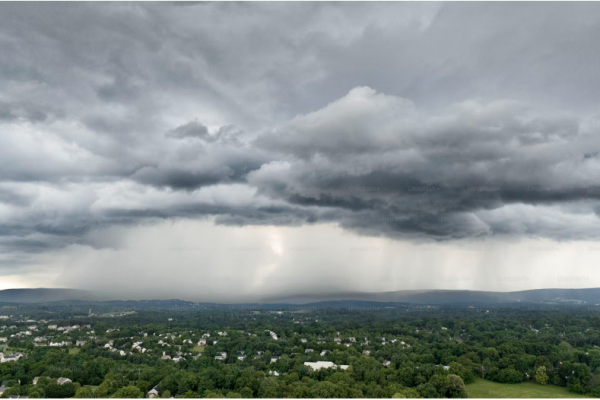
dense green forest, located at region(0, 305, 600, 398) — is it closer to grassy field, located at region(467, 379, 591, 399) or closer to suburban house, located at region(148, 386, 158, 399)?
suburban house, located at region(148, 386, 158, 399)

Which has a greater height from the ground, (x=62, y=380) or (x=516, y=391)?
(x=62, y=380)

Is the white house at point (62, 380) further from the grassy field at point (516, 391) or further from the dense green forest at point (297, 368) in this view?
the grassy field at point (516, 391)

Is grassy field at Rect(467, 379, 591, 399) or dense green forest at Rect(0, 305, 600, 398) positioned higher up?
dense green forest at Rect(0, 305, 600, 398)

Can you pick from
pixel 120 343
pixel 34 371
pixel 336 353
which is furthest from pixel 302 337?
pixel 34 371

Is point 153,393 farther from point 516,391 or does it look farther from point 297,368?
point 516,391

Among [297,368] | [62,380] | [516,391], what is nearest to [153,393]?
[62,380]

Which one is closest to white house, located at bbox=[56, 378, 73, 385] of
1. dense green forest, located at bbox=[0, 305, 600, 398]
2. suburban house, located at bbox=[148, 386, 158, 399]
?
dense green forest, located at bbox=[0, 305, 600, 398]

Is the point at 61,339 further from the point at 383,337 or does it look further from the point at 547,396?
the point at 547,396

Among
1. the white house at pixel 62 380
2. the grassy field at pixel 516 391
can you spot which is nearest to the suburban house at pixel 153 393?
the white house at pixel 62 380
